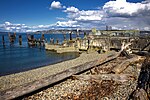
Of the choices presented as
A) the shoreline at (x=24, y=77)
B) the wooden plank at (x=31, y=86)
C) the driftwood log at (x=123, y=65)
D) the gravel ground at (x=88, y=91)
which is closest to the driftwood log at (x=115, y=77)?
the gravel ground at (x=88, y=91)

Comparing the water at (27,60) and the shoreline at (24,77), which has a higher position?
the shoreline at (24,77)

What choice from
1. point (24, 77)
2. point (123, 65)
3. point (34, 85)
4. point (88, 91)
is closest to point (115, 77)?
point (88, 91)

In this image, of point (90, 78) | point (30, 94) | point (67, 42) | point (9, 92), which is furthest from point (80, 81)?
point (67, 42)

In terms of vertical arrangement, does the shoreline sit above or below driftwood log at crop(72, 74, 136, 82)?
below

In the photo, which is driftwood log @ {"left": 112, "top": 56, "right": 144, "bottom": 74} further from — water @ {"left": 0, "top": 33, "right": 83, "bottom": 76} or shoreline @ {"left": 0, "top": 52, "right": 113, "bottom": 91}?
water @ {"left": 0, "top": 33, "right": 83, "bottom": 76}

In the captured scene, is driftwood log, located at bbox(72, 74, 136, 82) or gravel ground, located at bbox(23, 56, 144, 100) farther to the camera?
driftwood log, located at bbox(72, 74, 136, 82)

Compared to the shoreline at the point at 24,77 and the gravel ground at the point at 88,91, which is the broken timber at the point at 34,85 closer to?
the gravel ground at the point at 88,91

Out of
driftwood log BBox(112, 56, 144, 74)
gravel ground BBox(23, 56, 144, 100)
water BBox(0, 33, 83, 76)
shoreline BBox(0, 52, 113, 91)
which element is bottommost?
water BBox(0, 33, 83, 76)

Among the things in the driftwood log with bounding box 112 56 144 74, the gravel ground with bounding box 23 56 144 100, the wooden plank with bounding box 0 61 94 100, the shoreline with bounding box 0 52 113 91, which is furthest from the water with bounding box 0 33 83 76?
the gravel ground with bounding box 23 56 144 100

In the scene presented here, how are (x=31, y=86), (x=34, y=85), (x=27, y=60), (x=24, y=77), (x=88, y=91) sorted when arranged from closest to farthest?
1. (x=31, y=86)
2. (x=34, y=85)
3. (x=88, y=91)
4. (x=24, y=77)
5. (x=27, y=60)

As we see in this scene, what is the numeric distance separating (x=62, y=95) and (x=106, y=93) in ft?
7.37

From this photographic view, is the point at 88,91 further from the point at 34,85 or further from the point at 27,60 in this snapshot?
the point at 27,60

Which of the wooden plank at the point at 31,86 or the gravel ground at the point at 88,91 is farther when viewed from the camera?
the gravel ground at the point at 88,91

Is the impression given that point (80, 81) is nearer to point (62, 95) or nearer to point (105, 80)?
point (105, 80)
